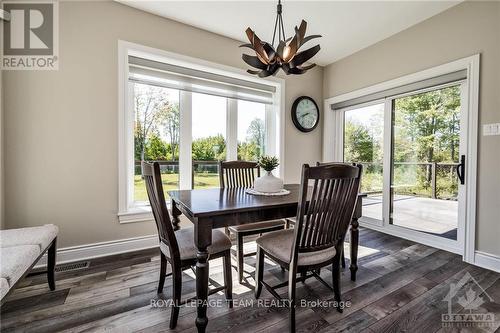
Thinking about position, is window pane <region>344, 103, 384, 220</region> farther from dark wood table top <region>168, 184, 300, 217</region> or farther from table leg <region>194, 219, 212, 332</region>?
table leg <region>194, 219, 212, 332</region>

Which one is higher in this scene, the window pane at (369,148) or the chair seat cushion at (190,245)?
the window pane at (369,148)

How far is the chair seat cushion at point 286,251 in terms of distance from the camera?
55.1 inches

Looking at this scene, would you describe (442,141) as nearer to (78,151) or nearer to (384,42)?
(384,42)

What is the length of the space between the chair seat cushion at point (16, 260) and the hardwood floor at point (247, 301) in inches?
17.2

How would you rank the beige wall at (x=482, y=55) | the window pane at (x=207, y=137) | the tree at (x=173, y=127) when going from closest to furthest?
the beige wall at (x=482, y=55), the tree at (x=173, y=127), the window pane at (x=207, y=137)

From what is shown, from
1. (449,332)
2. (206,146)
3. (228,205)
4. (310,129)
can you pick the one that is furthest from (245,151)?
(449,332)

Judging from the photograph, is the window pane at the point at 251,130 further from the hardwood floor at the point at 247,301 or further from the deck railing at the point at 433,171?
the deck railing at the point at 433,171

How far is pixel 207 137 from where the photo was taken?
10.1 feet

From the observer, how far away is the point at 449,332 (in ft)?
4.50

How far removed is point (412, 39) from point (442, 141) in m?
1.31

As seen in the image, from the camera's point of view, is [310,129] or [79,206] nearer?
[79,206]

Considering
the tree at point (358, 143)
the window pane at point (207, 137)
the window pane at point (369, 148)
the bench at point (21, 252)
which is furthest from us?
the tree at point (358, 143)

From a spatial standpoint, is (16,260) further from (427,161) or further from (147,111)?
(427,161)

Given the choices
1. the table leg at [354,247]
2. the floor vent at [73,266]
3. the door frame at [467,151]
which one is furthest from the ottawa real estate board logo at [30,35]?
the door frame at [467,151]
